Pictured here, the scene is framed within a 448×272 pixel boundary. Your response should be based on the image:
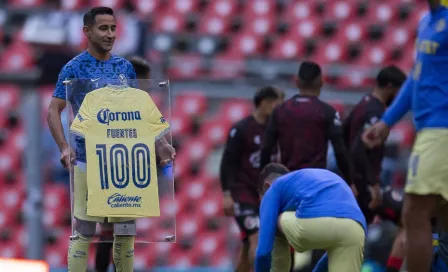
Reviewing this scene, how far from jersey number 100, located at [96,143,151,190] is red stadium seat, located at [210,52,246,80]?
778 cm

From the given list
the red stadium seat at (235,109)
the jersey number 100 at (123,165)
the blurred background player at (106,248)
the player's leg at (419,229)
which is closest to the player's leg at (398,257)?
the blurred background player at (106,248)

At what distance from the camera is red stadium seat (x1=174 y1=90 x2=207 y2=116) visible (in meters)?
15.5

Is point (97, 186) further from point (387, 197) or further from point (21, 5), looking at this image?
point (21, 5)

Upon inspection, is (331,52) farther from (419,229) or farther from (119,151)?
(419,229)

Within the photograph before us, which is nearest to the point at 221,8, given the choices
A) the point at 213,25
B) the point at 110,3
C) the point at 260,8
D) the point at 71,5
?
the point at 213,25

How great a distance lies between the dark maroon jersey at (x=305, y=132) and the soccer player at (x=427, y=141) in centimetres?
291

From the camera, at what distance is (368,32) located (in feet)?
53.5

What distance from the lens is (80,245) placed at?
7797 millimetres

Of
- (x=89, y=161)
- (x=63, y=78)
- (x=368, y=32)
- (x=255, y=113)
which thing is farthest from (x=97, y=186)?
(x=368, y=32)

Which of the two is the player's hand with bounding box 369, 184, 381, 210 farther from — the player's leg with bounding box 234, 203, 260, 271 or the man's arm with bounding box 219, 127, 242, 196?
the man's arm with bounding box 219, 127, 242, 196

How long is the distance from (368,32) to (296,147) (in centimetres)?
700

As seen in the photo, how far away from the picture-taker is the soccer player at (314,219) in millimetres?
7262

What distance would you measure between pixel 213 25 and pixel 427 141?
9474mm

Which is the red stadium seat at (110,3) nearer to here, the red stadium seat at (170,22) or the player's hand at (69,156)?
the red stadium seat at (170,22)
